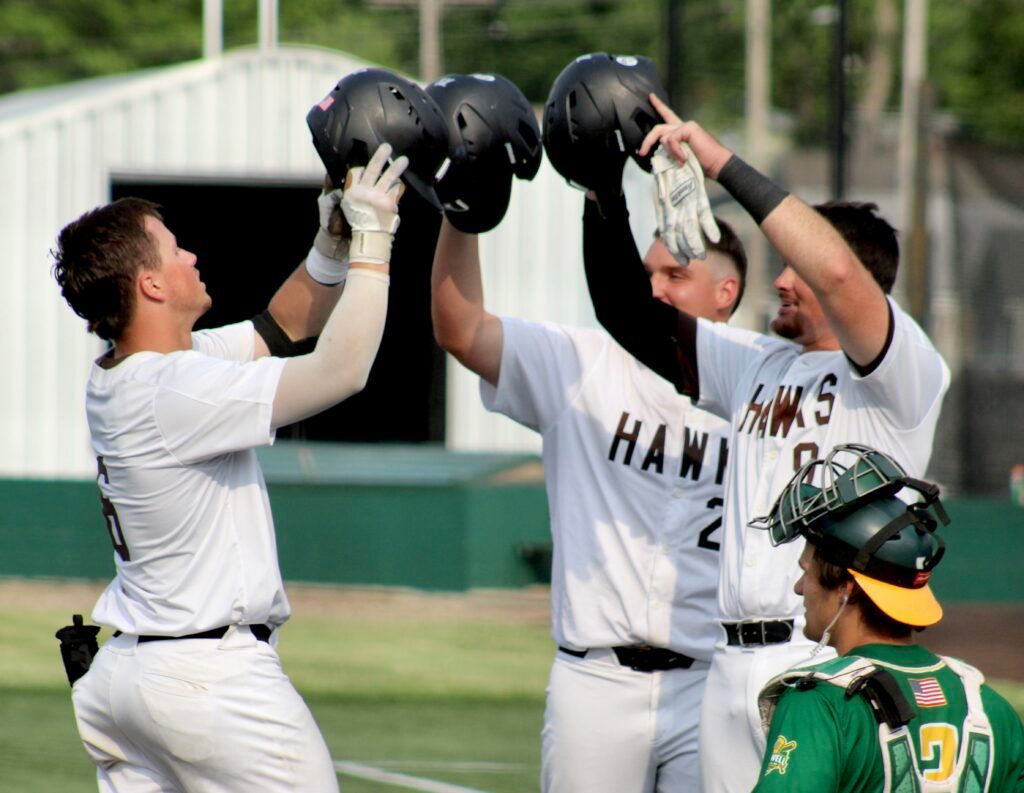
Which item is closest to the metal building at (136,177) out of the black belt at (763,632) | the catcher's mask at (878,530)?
the black belt at (763,632)

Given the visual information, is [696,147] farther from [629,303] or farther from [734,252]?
[734,252]

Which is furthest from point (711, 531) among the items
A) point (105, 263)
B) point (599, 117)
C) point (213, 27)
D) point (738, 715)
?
point (213, 27)

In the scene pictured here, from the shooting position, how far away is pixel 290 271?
2136 centimetres

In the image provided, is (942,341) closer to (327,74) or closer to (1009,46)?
(327,74)

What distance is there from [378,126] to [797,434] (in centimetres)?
138

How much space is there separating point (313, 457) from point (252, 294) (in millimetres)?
7645

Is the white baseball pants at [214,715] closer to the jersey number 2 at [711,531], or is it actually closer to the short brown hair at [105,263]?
the short brown hair at [105,263]

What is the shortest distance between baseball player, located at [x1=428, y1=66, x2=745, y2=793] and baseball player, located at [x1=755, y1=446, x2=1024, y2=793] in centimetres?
154

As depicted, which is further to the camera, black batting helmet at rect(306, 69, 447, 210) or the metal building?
the metal building

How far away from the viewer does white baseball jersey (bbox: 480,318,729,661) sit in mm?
4539

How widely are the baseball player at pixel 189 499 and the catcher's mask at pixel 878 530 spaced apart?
124cm

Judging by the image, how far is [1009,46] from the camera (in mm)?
43844

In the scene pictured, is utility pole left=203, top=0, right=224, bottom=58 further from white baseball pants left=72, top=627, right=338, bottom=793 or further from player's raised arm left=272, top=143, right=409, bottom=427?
white baseball pants left=72, top=627, right=338, bottom=793

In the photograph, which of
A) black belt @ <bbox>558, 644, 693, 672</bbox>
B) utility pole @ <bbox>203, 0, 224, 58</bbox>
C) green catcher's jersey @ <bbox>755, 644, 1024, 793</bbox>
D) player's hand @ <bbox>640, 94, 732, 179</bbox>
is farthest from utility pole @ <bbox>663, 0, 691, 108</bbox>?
utility pole @ <bbox>203, 0, 224, 58</bbox>
